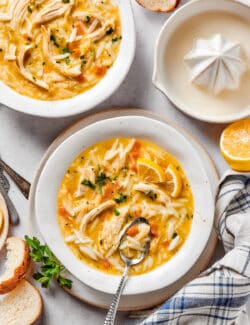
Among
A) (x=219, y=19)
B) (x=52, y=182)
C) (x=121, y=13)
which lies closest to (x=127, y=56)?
(x=121, y=13)

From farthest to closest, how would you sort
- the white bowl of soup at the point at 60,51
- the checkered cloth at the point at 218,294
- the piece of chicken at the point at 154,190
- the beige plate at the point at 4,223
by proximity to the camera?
1. the beige plate at the point at 4,223
2. the white bowl of soup at the point at 60,51
3. the piece of chicken at the point at 154,190
4. the checkered cloth at the point at 218,294

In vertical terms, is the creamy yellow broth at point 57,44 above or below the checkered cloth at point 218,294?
above

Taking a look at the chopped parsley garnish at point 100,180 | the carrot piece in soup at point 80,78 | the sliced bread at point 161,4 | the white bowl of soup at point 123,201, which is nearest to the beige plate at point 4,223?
the white bowl of soup at point 123,201

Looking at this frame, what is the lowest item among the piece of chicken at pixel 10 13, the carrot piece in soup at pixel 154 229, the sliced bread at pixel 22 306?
the sliced bread at pixel 22 306

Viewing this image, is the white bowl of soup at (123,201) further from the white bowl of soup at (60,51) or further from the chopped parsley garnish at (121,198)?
the white bowl of soup at (60,51)

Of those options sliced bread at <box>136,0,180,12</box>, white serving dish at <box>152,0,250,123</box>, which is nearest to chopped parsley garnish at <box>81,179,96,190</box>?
white serving dish at <box>152,0,250,123</box>

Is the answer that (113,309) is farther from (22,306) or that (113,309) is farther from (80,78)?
(80,78)
